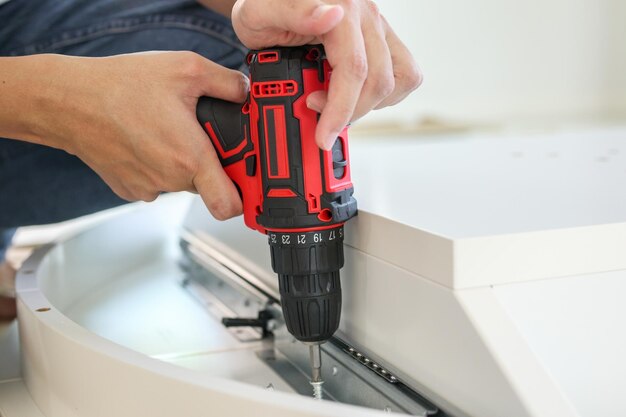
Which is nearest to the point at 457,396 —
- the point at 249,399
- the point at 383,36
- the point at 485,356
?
the point at 485,356

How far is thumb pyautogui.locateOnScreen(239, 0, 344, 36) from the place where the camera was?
595 mm

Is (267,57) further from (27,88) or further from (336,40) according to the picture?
(27,88)

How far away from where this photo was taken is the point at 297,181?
654 millimetres

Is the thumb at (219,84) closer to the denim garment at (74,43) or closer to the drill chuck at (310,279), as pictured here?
the drill chuck at (310,279)

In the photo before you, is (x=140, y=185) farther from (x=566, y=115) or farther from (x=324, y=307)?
(x=566, y=115)

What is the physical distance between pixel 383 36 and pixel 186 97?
0.64 ft

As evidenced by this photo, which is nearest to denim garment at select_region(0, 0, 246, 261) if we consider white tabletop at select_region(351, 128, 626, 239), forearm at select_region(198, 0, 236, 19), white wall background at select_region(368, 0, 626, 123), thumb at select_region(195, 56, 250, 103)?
forearm at select_region(198, 0, 236, 19)

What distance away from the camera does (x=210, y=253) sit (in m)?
1.09

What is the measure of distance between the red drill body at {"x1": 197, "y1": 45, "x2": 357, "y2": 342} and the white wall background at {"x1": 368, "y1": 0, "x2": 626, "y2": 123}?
7.96 feet

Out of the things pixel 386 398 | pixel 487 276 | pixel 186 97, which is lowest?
pixel 386 398

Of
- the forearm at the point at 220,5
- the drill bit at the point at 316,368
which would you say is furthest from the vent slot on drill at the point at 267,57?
the forearm at the point at 220,5

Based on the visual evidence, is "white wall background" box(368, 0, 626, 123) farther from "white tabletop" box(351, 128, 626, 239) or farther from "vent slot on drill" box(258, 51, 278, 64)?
"vent slot on drill" box(258, 51, 278, 64)

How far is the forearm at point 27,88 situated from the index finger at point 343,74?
11.3 inches

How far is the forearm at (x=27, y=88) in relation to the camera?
77cm
